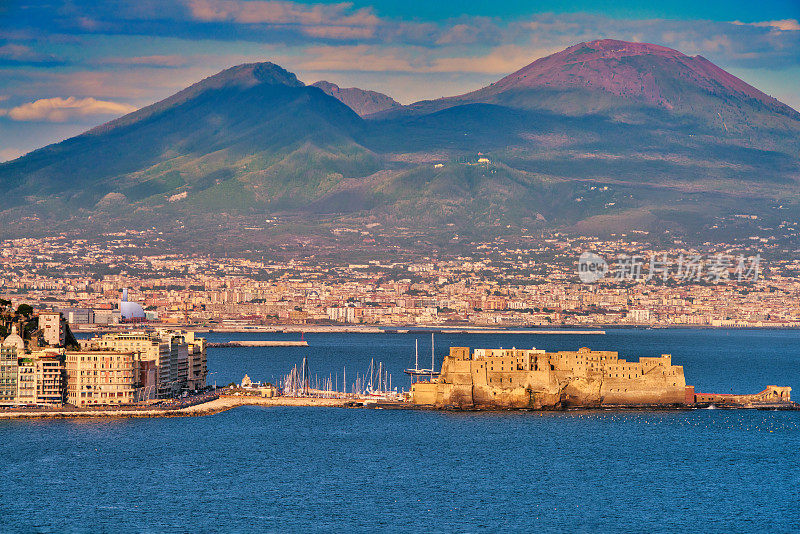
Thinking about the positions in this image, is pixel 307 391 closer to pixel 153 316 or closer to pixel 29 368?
pixel 29 368

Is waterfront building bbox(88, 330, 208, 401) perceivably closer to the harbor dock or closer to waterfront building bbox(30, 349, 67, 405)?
waterfront building bbox(30, 349, 67, 405)

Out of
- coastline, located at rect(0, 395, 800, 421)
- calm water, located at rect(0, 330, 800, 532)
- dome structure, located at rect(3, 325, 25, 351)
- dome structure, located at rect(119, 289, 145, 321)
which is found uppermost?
dome structure, located at rect(119, 289, 145, 321)

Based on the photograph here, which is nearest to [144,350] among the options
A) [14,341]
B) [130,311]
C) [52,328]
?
[14,341]

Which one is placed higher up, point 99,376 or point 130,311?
point 130,311

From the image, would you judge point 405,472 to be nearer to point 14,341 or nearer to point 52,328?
point 14,341

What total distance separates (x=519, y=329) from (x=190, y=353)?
312ft

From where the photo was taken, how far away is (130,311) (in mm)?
156500

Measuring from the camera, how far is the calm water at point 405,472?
1604 inches

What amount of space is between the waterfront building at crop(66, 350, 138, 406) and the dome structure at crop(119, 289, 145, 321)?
92409mm

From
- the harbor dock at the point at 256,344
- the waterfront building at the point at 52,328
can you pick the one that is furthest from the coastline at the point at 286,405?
the harbor dock at the point at 256,344

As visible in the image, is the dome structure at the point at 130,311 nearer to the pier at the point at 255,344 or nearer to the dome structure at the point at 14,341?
the pier at the point at 255,344

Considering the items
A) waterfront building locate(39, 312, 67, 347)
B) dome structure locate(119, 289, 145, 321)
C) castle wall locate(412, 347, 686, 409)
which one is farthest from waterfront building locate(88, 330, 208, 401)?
dome structure locate(119, 289, 145, 321)

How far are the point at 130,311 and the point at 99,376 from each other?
9672cm

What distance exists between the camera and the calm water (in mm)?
40750
